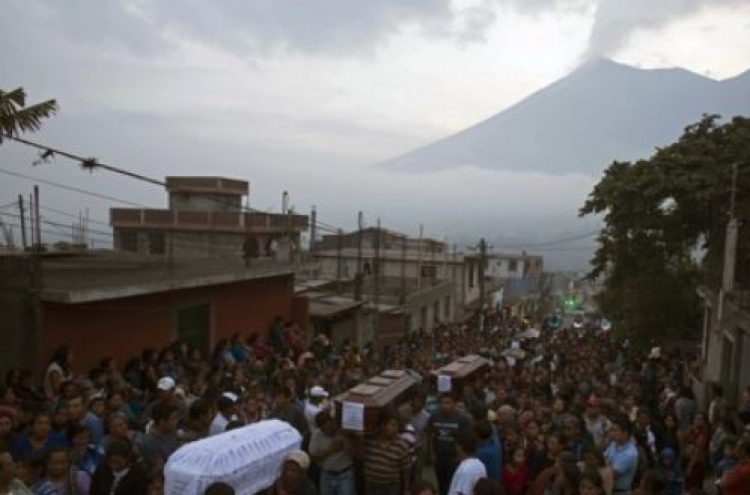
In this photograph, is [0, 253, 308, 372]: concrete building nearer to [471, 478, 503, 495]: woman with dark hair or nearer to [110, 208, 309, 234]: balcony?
[471, 478, 503, 495]: woman with dark hair

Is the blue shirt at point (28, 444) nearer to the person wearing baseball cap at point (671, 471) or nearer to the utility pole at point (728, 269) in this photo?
the person wearing baseball cap at point (671, 471)

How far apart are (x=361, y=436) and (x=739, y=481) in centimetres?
345

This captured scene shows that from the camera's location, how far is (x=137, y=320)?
13.9 meters

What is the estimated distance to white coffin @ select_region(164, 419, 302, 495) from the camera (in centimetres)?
572

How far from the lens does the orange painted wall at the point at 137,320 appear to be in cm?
1205

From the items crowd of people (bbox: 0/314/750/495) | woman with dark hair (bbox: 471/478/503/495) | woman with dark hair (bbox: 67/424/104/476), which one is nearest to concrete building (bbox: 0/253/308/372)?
crowd of people (bbox: 0/314/750/495)

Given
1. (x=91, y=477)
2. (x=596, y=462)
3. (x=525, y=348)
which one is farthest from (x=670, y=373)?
(x=91, y=477)

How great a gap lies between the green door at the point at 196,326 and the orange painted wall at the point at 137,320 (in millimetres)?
144

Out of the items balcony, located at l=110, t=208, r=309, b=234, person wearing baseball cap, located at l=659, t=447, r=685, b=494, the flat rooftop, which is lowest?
person wearing baseball cap, located at l=659, t=447, r=685, b=494

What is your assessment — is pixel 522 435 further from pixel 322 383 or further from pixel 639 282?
pixel 639 282

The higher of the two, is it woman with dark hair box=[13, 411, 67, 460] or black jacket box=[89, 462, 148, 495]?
woman with dark hair box=[13, 411, 67, 460]

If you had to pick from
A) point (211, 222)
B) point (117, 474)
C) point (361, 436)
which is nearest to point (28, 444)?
point (117, 474)

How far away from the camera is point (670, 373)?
1773cm

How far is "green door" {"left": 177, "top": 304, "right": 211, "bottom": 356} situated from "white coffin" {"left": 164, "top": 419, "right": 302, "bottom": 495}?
8.92 metres
